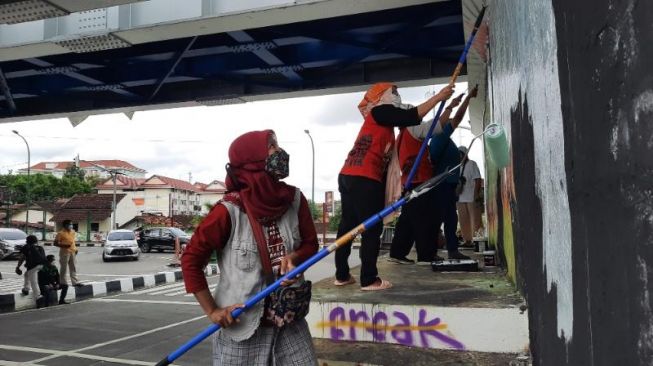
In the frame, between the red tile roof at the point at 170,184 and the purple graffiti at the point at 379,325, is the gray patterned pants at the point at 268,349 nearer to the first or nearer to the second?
the purple graffiti at the point at 379,325

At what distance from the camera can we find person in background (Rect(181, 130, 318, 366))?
2.16 m

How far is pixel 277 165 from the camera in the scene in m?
2.19

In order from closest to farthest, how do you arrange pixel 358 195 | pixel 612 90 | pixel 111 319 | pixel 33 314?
pixel 612 90 → pixel 358 195 → pixel 111 319 → pixel 33 314

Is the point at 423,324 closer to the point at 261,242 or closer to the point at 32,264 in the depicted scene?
the point at 261,242

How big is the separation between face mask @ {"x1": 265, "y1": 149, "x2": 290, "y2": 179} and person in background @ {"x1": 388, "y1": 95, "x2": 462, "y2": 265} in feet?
6.32

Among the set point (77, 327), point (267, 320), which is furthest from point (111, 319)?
point (267, 320)

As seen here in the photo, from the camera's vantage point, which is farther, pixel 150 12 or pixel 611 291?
pixel 150 12

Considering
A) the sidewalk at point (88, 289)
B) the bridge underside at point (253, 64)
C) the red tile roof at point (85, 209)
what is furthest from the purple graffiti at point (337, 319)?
the red tile roof at point (85, 209)

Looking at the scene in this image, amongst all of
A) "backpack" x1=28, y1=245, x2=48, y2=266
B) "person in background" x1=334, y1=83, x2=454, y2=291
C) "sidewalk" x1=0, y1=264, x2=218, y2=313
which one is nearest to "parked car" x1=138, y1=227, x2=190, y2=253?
"sidewalk" x1=0, y1=264, x2=218, y2=313

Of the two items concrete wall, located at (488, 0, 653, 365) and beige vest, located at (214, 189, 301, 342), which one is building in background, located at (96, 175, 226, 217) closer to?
beige vest, located at (214, 189, 301, 342)

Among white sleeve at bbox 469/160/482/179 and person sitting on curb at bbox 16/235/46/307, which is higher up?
white sleeve at bbox 469/160/482/179

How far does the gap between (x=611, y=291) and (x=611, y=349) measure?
13cm

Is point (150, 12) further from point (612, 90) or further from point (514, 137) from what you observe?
point (612, 90)

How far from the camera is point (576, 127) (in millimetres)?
1293
